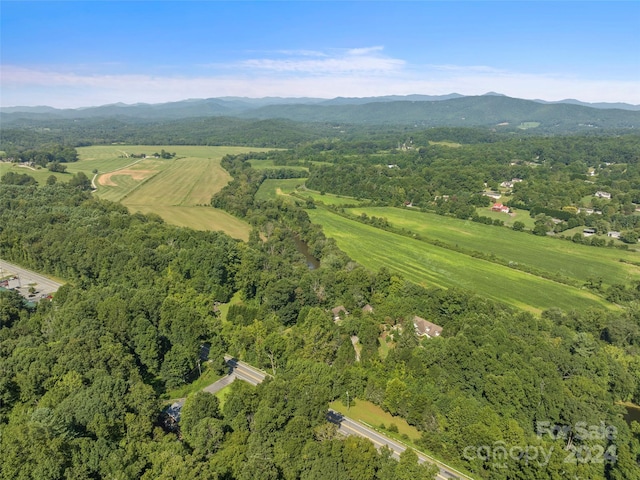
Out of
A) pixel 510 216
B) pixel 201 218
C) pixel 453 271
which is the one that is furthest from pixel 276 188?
pixel 453 271

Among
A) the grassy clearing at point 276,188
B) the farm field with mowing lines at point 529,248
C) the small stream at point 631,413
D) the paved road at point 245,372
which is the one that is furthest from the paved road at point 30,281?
the farm field with mowing lines at point 529,248

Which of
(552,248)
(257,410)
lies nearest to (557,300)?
(552,248)

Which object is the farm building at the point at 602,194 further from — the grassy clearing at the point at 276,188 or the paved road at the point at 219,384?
the paved road at the point at 219,384

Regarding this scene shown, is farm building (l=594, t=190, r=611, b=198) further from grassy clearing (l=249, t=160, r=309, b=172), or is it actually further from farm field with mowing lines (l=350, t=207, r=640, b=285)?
grassy clearing (l=249, t=160, r=309, b=172)

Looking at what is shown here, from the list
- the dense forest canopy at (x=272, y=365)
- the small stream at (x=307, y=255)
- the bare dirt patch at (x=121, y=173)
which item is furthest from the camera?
the bare dirt patch at (x=121, y=173)

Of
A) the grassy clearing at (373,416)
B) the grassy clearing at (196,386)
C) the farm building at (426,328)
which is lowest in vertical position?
the grassy clearing at (373,416)

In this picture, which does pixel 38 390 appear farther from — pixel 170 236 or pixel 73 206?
pixel 73 206

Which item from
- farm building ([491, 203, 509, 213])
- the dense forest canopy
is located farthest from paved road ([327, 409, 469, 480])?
farm building ([491, 203, 509, 213])
